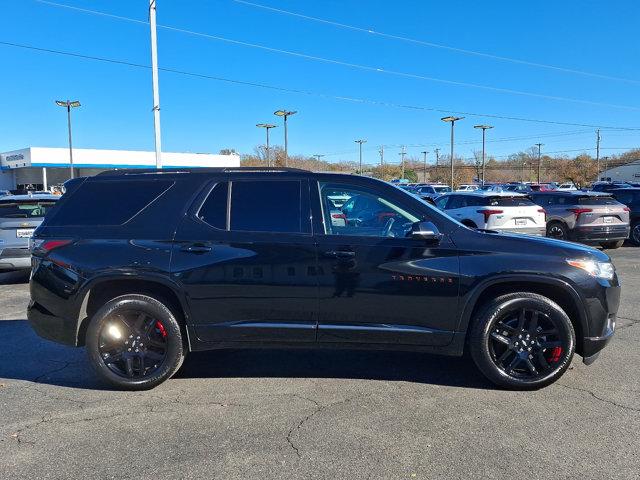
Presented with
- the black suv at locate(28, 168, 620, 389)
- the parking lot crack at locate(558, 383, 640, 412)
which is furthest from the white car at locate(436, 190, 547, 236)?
the black suv at locate(28, 168, 620, 389)

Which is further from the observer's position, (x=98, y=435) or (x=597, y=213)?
(x=597, y=213)

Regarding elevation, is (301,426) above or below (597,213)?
below

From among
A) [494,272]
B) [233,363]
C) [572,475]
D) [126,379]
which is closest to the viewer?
[572,475]

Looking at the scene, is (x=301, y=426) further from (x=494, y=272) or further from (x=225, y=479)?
(x=494, y=272)

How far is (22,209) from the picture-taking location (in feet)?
29.9

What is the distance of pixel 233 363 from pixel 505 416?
8.34 ft

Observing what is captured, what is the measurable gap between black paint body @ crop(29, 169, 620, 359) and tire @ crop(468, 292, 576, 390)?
→ 4.9 inches

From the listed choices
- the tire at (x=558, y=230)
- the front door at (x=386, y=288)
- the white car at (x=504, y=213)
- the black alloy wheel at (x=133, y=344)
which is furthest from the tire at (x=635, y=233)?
the black alloy wheel at (x=133, y=344)

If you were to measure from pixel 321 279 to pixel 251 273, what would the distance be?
0.57m

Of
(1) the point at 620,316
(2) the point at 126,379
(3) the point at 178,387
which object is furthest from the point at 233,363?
(1) the point at 620,316

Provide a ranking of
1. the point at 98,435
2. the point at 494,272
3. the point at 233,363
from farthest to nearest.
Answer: the point at 233,363 → the point at 494,272 → the point at 98,435

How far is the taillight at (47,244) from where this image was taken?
4.30 meters

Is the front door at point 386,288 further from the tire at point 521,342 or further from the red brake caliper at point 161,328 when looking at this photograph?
the red brake caliper at point 161,328

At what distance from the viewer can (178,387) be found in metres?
4.36
